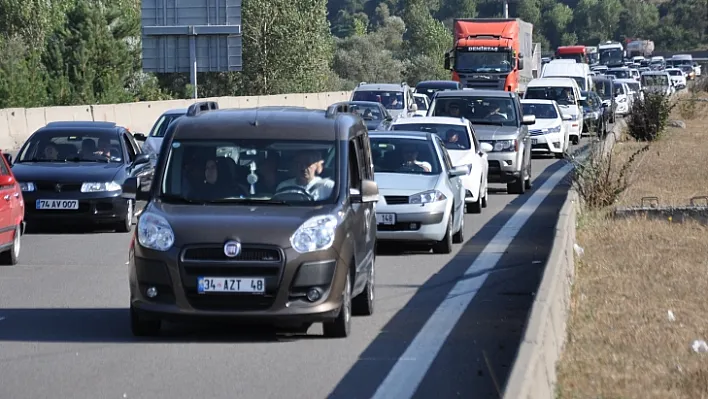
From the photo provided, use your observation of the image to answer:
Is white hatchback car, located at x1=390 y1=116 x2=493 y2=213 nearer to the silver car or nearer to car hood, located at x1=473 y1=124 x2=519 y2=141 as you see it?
car hood, located at x1=473 y1=124 x2=519 y2=141

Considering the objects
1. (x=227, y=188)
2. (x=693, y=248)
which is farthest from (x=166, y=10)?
(x=227, y=188)

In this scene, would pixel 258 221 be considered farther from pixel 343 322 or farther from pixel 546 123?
pixel 546 123

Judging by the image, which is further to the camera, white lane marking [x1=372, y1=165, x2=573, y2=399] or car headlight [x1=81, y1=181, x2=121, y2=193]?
car headlight [x1=81, y1=181, x2=121, y2=193]

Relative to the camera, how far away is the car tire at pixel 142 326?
407 inches

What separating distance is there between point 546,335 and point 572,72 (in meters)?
50.7

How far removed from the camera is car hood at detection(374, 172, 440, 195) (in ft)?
54.6

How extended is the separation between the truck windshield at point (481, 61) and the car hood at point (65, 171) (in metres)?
31.5

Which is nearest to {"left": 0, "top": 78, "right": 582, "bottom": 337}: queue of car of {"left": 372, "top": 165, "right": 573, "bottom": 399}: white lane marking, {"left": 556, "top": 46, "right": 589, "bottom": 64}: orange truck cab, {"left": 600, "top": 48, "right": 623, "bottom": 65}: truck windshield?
{"left": 372, "top": 165, "right": 573, "bottom": 399}: white lane marking

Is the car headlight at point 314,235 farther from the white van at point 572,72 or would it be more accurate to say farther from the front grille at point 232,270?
the white van at point 572,72

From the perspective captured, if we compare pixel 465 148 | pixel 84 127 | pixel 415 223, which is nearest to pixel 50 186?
pixel 84 127

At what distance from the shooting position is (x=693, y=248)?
15.8 m

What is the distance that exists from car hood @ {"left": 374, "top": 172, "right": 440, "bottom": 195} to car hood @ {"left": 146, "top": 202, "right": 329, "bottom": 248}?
20.1 ft

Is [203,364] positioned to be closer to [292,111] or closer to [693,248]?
[292,111]

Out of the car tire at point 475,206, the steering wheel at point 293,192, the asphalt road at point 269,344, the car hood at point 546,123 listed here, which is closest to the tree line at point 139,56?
the car hood at point 546,123
